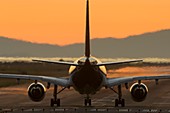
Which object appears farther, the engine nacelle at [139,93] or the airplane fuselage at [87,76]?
the engine nacelle at [139,93]

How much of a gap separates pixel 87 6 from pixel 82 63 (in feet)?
20.0

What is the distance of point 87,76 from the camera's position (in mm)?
45938

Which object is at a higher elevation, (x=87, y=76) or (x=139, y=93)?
(x=87, y=76)

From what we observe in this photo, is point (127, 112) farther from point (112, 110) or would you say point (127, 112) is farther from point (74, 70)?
point (74, 70)

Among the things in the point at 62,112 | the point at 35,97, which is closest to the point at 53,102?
the point at 35,97

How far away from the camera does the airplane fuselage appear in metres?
45.8

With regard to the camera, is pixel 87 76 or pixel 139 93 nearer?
pixel 87 76

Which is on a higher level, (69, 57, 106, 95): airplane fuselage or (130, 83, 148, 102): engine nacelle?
(69, 57, 106, 95): airplane fuselage

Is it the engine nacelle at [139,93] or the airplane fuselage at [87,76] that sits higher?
the airplane fuselage at [87,76]

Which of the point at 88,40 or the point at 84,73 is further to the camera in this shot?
the point at 88,40

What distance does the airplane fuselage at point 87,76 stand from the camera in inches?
1802

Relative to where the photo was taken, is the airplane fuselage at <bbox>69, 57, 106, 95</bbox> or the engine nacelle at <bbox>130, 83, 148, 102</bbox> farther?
the engine nacelle at <bbox>130, 83, 148, 102</bbox>

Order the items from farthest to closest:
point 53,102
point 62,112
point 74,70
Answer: point 53,102 → point 74,70 → point 62,112

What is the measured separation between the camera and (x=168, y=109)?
48031mm
